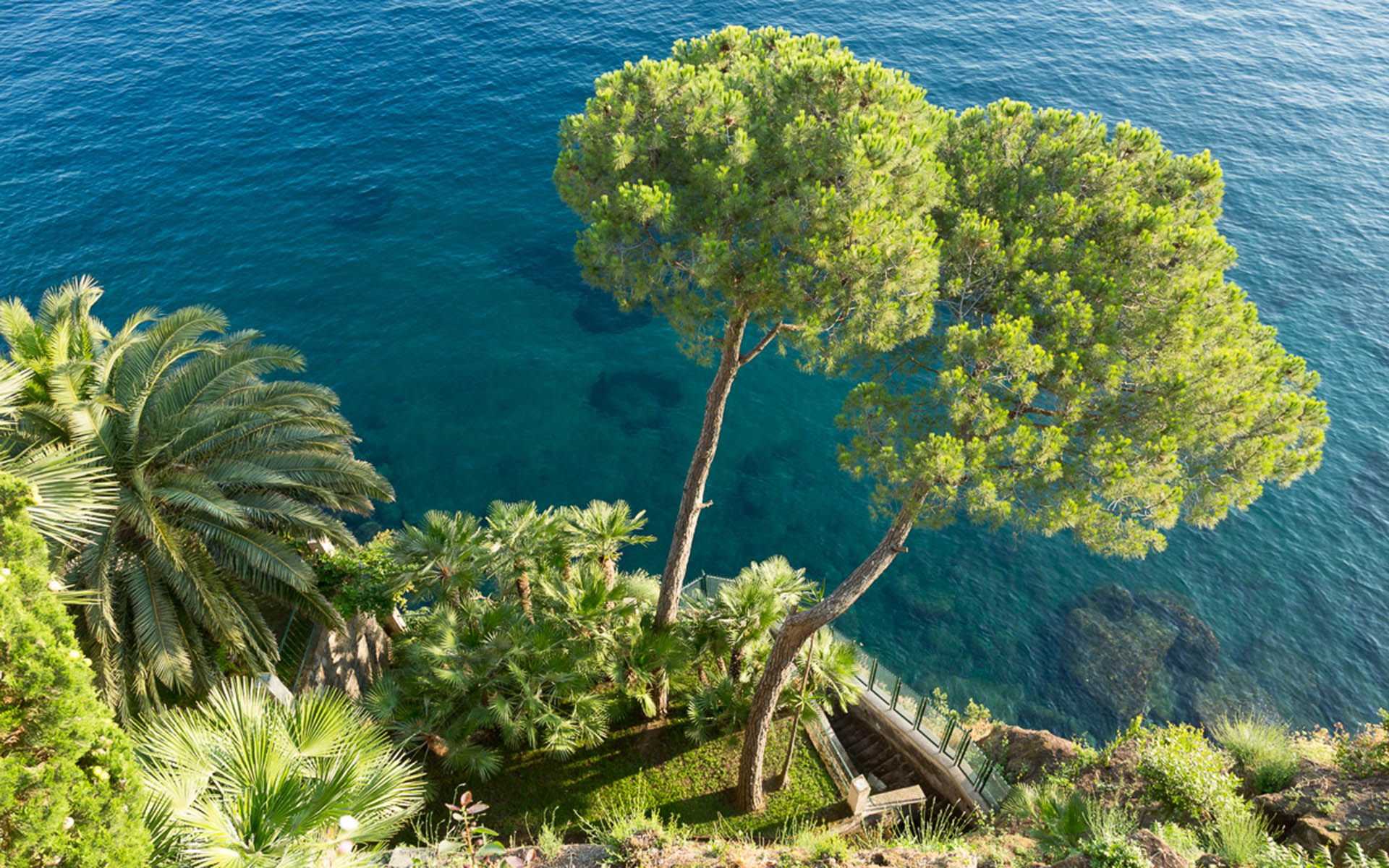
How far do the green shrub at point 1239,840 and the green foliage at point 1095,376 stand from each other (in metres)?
3.96

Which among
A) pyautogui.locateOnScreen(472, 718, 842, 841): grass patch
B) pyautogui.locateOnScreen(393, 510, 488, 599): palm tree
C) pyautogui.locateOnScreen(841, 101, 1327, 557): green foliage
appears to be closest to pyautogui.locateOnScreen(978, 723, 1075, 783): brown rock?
pyautogui.locateOnScreen(472, 718, 842, 841): grass patch

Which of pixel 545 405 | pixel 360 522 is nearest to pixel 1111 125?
pixel 545 405

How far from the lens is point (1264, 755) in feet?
43.0

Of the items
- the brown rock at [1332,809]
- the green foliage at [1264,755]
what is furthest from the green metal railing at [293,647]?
the green foliage at [1264,755]

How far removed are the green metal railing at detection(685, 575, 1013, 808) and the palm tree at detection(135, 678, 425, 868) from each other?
11372 millimetres

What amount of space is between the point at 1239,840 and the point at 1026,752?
6.57 metres

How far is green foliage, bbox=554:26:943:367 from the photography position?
39.0ft

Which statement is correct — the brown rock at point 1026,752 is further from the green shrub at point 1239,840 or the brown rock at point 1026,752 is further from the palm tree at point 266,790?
the palm tree at point 266,790

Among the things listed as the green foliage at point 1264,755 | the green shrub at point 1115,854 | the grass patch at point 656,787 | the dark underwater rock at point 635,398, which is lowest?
the grass patch at point 656,787

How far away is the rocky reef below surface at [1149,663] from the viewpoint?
19.8 m

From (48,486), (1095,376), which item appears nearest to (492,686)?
(48,486)

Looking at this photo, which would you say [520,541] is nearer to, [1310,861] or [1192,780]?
[1192,780]

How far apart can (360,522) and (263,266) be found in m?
15.7

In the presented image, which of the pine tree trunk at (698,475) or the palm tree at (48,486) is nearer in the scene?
the palm tree at (48,486)
